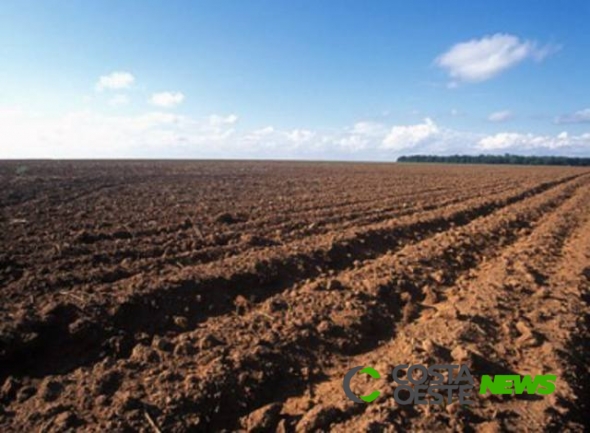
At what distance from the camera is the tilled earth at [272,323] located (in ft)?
13.1

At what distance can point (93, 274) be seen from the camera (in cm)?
705

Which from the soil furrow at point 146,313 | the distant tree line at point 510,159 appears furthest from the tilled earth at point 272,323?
the distant tree line at point 510,159
